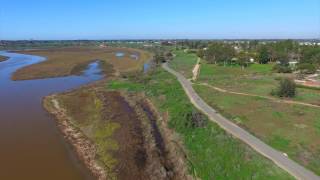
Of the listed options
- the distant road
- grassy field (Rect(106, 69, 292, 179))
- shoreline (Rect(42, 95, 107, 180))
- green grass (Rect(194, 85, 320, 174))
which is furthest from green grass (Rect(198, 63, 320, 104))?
shoreline (Rect(42, 95, 107, 180))

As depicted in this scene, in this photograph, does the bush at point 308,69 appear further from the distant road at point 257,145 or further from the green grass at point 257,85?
the distant road at point 257,145

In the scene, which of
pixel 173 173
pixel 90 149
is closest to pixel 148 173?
pixel 173 173

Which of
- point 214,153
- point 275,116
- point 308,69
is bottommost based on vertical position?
point 308,69

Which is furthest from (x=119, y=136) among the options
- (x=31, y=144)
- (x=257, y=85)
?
(x=257, y=85)

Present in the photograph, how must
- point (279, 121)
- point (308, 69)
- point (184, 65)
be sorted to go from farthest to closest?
point (184, 65)
point (308, 69)
point (279, 121)

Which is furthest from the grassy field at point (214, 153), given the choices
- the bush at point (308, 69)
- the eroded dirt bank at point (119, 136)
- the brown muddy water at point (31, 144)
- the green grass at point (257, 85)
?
the bush at point (308, 69)

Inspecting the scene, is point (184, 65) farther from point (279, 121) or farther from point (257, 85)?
point (279, 121)

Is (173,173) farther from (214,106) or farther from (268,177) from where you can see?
(214,106)
